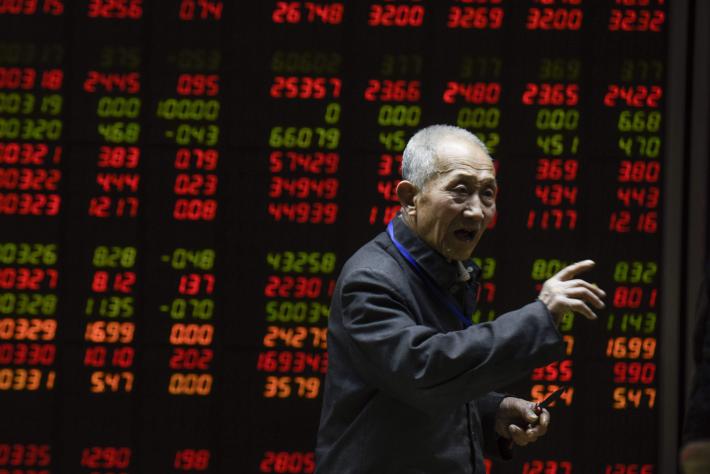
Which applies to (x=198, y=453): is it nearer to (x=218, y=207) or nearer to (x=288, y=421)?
(x=288, y=421)

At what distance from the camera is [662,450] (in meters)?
4.20

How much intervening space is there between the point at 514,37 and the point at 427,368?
8.62 feet

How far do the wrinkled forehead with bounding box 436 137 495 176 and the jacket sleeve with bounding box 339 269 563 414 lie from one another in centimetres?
33

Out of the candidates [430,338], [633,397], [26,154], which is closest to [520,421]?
[430,338]

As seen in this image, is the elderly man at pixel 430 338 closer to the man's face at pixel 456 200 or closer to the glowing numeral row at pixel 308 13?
the man's face at pixel 456 200

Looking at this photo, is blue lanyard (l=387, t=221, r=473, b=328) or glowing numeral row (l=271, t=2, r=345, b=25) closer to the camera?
blue lanyard (l=387, t=221, r=473, b=328)

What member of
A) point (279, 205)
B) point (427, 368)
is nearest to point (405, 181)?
point (427, 368)

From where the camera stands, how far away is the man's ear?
2.25 metres

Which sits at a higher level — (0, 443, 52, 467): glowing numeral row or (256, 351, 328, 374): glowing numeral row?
(256, 351, 328, 374): glowing numeral row

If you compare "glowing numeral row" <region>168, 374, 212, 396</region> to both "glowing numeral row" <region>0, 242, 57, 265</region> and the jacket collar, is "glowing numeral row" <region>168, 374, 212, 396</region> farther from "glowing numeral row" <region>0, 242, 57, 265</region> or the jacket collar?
the jacket collar

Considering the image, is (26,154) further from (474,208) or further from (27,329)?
(474,208)

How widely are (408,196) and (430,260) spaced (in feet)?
0.51

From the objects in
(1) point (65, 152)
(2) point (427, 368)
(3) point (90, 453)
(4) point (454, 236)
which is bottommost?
(3) point (90, 453)

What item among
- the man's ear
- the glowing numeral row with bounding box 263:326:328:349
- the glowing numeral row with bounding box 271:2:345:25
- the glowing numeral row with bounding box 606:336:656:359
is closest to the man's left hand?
the man's ear
